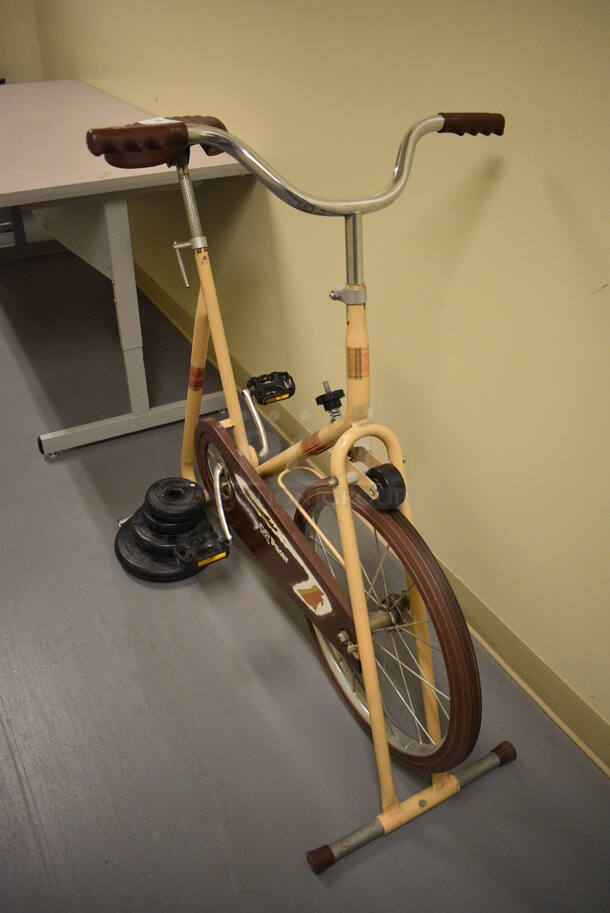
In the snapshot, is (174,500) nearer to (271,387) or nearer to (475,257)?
(271,387)

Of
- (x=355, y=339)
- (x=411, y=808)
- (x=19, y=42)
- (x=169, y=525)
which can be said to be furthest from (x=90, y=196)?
(x=19, y=42)

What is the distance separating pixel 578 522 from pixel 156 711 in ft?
3.21

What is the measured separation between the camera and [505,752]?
4.88 ft

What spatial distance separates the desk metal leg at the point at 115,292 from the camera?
2166 mm

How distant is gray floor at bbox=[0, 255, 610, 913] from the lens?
1.29 meters

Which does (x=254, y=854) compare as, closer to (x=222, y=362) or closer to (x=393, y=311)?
(x=222, y=362)

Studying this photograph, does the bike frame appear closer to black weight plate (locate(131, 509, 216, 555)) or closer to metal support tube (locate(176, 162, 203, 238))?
metal support tube (locate(176, 162, 203, 238))

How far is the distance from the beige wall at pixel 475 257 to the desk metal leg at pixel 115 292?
1.54 feet

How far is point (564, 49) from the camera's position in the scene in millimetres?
1222

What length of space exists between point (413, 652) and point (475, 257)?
909 mm

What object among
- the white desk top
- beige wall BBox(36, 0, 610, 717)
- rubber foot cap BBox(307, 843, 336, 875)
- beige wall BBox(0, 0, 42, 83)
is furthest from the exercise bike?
beige wall BBox(0, 0, 42, 83)

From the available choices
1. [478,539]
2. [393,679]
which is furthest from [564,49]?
[393,679]

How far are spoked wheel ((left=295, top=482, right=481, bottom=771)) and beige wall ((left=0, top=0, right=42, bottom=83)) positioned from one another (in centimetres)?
413

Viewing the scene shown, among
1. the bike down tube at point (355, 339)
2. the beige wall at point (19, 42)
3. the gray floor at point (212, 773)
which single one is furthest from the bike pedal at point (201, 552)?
the beige wall at point (19, 42)
